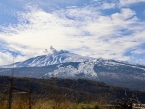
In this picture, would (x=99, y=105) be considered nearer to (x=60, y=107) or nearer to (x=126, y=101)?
(x=60, y=107)

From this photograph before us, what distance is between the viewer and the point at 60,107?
35.4 feet

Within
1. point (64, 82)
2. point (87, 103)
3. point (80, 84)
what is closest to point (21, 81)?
point (64, 82)

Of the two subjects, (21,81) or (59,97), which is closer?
(59,97)

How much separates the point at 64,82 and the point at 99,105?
365ft

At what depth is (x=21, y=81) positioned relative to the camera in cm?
Result: 9112

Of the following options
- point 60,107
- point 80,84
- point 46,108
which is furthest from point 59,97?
point 80,84

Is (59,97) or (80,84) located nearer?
(59,97)

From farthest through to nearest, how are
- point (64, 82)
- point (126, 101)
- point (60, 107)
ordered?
point (64, 82), point (60, 107), point (126, 101)

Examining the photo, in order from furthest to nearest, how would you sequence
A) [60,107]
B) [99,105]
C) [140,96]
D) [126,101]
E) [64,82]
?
[64,82]
[140,96]
[99,105]
[60,107]
[126,101]

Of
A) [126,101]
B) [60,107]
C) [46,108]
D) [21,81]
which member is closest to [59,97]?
[60,107]

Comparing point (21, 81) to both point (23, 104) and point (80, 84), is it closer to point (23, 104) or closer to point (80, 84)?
point (80, 84)

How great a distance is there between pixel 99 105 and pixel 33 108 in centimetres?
346

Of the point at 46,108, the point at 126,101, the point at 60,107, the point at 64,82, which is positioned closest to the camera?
the point at 126,101

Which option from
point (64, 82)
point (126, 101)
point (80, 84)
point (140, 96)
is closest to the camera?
point (126, 101)
